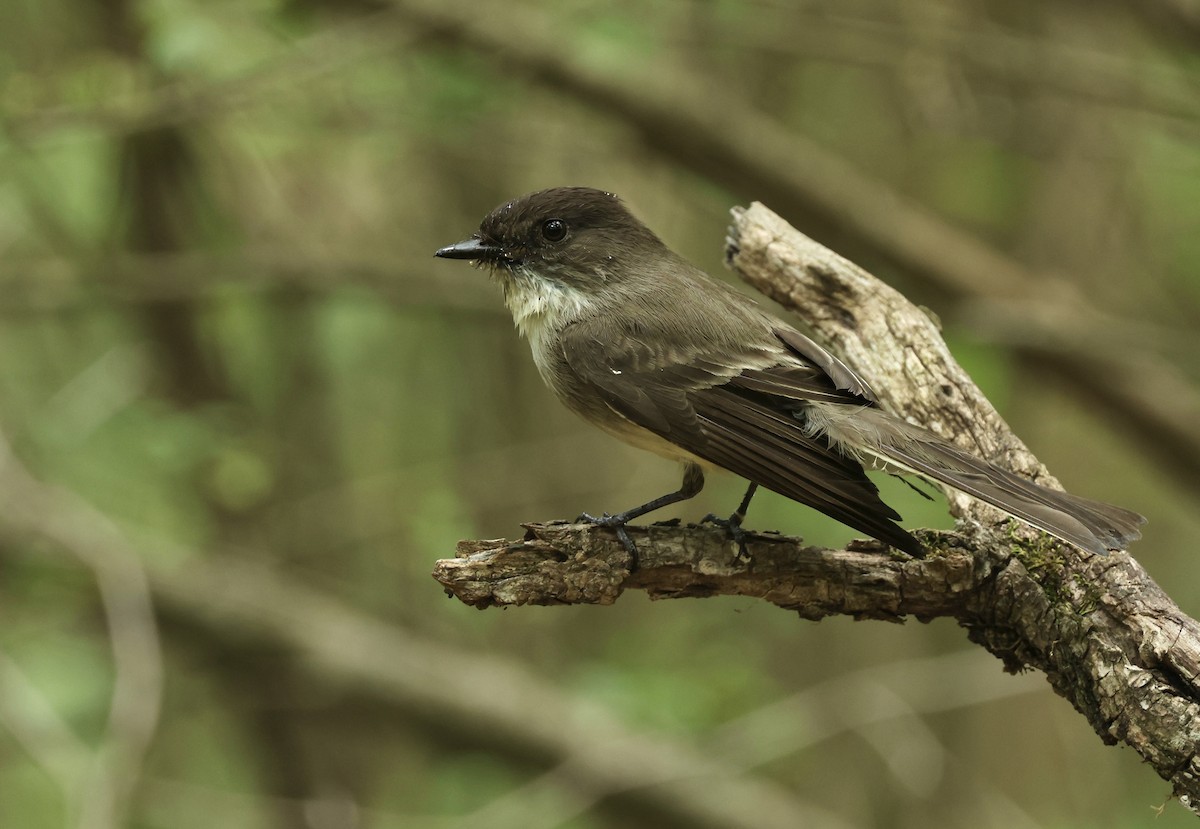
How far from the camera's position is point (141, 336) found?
22.5 ft

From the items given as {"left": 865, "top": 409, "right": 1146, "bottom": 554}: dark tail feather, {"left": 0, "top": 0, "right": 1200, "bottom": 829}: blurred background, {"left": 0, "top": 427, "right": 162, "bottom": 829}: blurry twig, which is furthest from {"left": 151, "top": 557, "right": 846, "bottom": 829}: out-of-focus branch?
{"left": 865, "top": 409, "right": 1146, "bottom": 554}: dark tail feather

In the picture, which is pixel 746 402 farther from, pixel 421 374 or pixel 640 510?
pixel 421 374

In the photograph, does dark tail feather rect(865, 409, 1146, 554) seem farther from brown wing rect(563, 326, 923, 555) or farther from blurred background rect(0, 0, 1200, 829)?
blurred background rect(0, 0, 1200, 829)

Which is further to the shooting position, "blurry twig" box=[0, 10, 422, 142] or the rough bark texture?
"blurry twig" box=[0, 10, 422, 142]

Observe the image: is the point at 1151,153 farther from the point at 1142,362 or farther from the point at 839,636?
the point at 839,636

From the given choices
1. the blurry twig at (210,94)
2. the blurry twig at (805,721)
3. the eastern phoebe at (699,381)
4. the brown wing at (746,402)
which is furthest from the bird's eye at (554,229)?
the blurry twig at (805,721)

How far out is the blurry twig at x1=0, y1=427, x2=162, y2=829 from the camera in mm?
5000

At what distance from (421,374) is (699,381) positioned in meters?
4.66

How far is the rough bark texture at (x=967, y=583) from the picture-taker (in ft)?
9.00

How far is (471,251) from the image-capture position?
4305 mm

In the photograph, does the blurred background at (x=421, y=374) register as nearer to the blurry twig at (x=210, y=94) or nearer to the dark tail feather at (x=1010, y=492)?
the blurry twig at (x=210, y=94)

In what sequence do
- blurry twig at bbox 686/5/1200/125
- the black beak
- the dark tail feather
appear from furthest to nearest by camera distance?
1. blurry twig at bbox 686/5/1200/125
2. the black beak
3. the dark tail feather

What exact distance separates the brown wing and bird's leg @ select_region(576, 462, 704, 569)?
0.28 meters

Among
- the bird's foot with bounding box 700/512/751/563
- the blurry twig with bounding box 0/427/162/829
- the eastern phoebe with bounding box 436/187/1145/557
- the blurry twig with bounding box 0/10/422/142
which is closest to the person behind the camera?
the eastern phoebe with bounding box 436/187/1145/557
